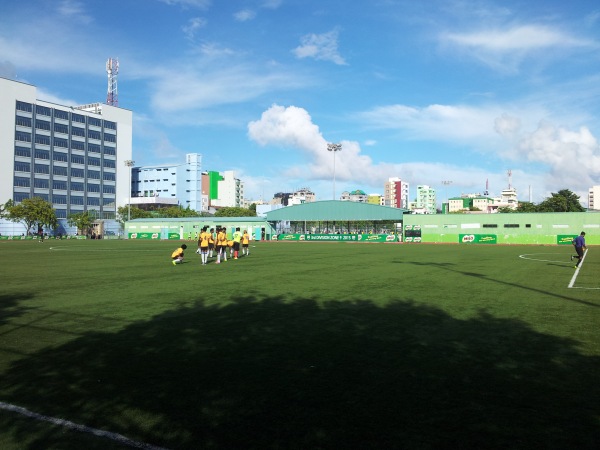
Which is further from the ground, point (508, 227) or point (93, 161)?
point (93, 161)

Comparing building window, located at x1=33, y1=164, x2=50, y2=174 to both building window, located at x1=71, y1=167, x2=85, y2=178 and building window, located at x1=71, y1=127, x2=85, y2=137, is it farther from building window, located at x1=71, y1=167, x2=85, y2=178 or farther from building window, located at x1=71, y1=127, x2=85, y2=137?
building window, located at x1=71, y1=127, x2=85, y2=137

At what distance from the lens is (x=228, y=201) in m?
189

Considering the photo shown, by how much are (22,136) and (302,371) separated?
112536mm

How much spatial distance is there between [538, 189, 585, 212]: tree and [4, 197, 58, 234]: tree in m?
108

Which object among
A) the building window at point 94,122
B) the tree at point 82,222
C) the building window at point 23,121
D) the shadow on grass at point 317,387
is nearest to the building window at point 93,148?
the building window at point 94,122

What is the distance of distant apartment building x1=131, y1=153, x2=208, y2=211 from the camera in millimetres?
146500

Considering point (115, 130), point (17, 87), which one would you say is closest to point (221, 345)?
point (17, 87)

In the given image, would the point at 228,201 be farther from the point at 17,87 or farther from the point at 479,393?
the point at 479,393

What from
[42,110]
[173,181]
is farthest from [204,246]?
[173,181]

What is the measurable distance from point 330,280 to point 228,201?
576 feet

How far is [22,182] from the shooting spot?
319 feet

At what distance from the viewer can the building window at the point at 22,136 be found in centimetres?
9669

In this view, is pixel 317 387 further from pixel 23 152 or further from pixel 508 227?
pixel 23 152

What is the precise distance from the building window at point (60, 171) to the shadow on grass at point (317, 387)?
363 ft
